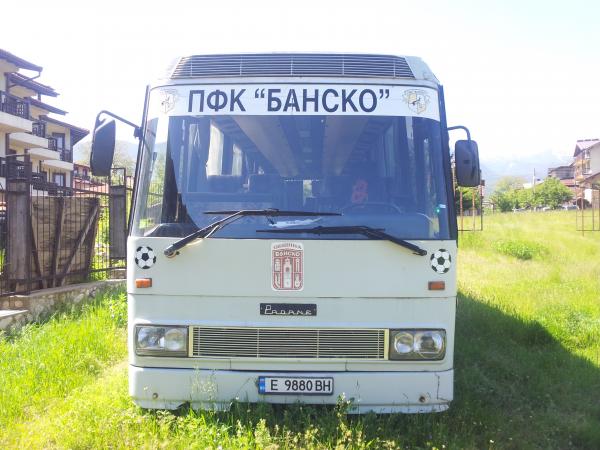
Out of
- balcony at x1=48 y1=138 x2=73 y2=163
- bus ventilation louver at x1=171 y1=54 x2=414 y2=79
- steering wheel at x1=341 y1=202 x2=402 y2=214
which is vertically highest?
balcony at x1=48 y1=138 x2=73 y2=163

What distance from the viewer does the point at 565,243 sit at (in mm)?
19281

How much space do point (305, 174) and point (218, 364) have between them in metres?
1.47

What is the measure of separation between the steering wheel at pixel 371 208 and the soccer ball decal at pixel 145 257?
1.38 m

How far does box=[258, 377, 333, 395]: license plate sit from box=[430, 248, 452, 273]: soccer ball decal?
42.0 inches

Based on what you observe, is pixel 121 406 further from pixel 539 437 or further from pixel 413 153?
pixel 539 437

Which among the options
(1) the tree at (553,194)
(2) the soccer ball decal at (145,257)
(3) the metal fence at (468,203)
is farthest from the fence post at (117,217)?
(1) the tree at (553,194)

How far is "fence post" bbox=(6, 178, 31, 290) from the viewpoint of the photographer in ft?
26.9

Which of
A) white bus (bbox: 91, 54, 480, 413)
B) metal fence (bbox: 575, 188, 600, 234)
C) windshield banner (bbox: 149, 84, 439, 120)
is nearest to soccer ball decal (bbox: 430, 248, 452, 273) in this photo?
white bus (bbox: 91, 54, 480, 413)

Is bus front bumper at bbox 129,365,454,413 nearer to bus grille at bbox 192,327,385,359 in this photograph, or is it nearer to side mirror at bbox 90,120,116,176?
bus grille at bbox 192,327,385,359

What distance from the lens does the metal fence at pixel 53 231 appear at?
8.24m

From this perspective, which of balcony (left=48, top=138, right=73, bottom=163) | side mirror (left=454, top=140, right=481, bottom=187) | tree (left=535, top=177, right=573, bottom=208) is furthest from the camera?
tree (left=535, top=177, right=573, bottom=208)

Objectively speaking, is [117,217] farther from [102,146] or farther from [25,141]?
[25,141]

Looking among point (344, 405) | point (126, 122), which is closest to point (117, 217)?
point (126, 122)

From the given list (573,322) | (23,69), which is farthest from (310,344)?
(23,69)
